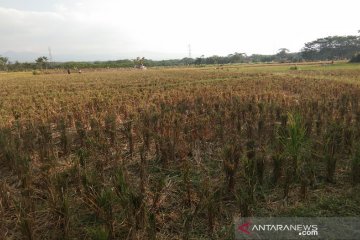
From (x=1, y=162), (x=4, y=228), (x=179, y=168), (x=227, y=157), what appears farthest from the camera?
(x=1, y=162)

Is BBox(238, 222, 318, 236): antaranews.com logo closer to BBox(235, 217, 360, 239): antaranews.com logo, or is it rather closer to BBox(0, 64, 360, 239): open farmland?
BBox(235, 217, 360, 239): antaranews.com logo

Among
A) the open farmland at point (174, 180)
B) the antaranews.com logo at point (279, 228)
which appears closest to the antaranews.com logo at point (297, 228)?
the antaranews.com logo at point (279, 228)

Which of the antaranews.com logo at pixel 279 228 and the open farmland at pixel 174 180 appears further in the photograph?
the open farmland at pixel 174 180

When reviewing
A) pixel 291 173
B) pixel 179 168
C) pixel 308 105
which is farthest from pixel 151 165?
pixel 308 105

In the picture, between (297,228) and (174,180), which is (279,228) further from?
(174,180)

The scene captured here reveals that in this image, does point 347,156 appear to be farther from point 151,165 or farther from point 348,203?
point 151,165

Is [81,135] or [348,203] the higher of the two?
[81,135]

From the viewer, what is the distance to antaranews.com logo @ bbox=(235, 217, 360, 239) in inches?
118

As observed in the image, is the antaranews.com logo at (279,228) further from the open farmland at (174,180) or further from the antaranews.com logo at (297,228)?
the open farmland at (174,180)

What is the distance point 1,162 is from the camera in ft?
17.6

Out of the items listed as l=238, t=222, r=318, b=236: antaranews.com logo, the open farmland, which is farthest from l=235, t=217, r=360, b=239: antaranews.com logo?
the open farmland

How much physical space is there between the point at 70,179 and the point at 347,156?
14.9 feet

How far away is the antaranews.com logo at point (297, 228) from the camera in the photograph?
2.99m

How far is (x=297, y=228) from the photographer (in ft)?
10.2
